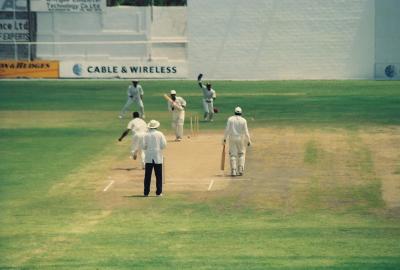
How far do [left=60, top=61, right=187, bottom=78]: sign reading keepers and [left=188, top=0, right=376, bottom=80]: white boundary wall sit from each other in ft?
5.58

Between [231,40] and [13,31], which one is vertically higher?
[13,31]

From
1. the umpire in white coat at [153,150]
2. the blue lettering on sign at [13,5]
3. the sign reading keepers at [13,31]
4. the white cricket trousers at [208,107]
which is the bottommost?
the white cricket trousers at [208,107]

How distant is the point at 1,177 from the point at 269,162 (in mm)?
8641

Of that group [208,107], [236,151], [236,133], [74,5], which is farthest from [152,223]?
[74,5]

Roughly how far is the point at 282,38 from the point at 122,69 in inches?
486

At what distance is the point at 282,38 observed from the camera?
84625 millimetres

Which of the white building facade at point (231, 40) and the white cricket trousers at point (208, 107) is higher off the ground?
the white building facade at point (231, 40)

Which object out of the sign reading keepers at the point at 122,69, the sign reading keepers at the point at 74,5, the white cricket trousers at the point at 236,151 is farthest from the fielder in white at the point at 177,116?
the sign reading keepers at the point at 74,5

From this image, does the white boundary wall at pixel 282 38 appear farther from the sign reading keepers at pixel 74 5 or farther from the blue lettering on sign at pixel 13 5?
the blue lettering on sign at pixel 13 5

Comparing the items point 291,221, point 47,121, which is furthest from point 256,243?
point 47,121

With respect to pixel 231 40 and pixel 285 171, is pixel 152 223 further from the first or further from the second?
pixel 231 40

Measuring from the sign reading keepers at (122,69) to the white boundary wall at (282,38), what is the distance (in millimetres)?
1700

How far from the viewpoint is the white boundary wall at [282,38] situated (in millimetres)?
83938

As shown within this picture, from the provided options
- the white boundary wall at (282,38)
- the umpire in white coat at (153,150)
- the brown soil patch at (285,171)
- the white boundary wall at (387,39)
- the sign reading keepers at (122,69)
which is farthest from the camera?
the sign reading keepers at (122,69)
